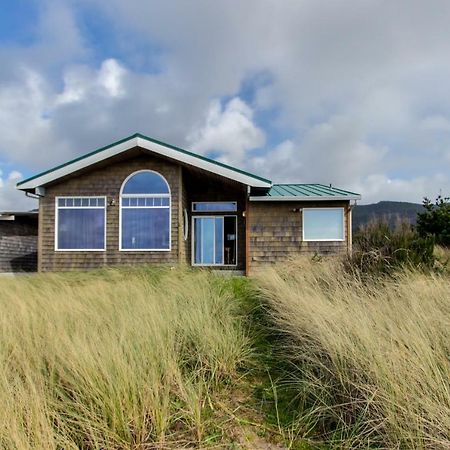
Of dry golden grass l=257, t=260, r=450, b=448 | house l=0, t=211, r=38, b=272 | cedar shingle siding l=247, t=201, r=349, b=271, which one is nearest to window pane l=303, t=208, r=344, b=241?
cedar shingle siding l=247, t=201, r=349, b=271

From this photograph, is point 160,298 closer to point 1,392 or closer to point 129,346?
point 129,346

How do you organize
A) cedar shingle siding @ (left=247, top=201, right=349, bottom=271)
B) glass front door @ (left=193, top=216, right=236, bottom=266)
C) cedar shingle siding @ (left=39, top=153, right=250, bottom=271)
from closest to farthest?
1. cedar shingle siding @ (left=39, top=153, right=250, bottom=271)
2. cedar shingle siding @ (left=247, top=201, right=349, bottom=271)
3. glass front door @ (left=193, top=216, right=236, bottom=266)

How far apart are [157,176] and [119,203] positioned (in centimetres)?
151

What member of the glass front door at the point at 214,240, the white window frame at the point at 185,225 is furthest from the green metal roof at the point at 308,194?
the white window frame at the point at 185,225

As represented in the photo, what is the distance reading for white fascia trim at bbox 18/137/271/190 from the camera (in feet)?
42.5

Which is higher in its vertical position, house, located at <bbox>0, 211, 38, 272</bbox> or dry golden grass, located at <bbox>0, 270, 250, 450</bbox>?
house, located at <bbox>0, 211, 38, 272</bbox>

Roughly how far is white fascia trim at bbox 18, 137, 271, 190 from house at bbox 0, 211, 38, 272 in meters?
4.88

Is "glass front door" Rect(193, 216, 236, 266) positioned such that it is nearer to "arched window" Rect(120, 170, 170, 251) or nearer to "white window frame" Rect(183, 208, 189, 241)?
"white window frame" Rect(183, 208, 189, 241)

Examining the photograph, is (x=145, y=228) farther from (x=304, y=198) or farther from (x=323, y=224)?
(x=323, y=224)

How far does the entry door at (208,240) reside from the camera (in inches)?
624

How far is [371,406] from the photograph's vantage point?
2832 millimetres

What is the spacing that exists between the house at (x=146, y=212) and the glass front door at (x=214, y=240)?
4.95ft

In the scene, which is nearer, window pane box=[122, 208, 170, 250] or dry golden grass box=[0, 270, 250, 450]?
dry golden grass box=[0, 270, 250, 450]

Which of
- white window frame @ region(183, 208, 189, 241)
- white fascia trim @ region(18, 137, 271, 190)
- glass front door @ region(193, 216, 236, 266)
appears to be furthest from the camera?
glass front door @ region(193, 216, 236, 266)
